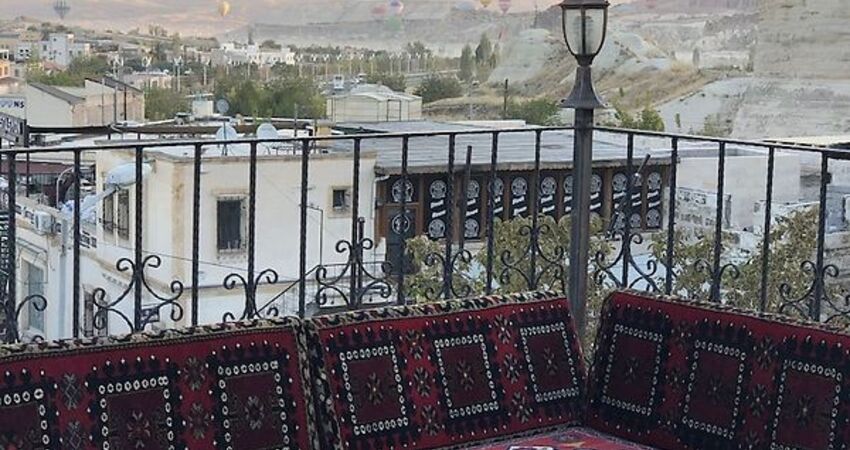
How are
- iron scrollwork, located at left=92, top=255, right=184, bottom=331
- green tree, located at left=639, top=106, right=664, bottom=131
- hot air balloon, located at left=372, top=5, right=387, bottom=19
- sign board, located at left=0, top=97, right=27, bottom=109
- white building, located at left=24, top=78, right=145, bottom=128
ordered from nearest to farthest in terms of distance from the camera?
iron scrollwork, located at left=92, top=255, right=184, bottom=331
sign board, located at left=0, top=97, right=27, bottom=109
white building, located at left=24, top=78, right=145, bottom=128
green tree, located at left=639, top=106, right=664, bottom=131
hot air balloon, located at left=372, top=5, right=387, bottom=19

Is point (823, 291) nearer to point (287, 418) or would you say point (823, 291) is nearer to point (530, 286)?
point (530, 286)

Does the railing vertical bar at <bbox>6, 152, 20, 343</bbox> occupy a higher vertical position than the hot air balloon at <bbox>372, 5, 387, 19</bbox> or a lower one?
lower

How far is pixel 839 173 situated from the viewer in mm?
3723

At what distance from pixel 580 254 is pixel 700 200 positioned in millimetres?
2622

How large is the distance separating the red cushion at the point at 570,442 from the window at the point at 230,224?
2515 millimetres

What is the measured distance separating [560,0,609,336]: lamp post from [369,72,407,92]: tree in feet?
46.8

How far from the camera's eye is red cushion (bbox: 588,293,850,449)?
2.18 m

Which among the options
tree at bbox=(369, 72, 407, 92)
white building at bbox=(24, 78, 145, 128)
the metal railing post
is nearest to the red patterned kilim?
the metal railing post

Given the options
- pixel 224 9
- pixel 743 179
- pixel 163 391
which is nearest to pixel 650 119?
pixel 224 9

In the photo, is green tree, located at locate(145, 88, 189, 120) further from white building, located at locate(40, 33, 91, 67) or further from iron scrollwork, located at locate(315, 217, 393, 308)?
iron scrollwork, located at locate(315, 217, 393, 308)

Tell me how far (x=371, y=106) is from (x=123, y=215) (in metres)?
9.66

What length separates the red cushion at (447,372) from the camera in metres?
2.18

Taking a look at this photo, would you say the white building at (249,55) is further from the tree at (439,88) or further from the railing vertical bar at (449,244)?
the railing vertical bar at (449,244)

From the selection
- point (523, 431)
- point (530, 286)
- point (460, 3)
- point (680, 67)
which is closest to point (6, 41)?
point (460, 3)
